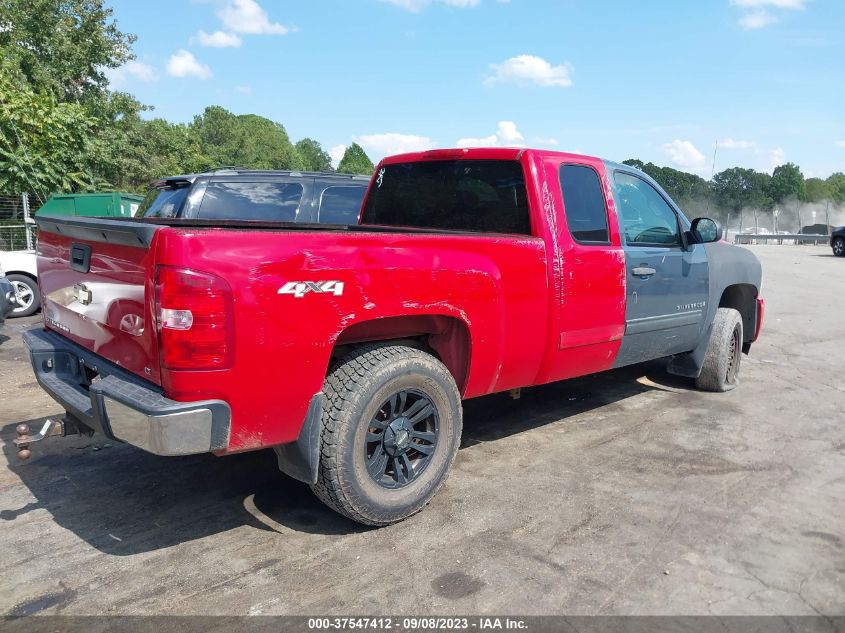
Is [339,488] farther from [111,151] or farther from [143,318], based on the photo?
[111,151]

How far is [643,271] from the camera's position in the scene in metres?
4.85

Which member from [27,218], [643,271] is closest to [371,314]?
[643,271]

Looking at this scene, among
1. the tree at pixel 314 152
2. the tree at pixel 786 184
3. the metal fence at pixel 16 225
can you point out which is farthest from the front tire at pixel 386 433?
the tree at pixel 314 152

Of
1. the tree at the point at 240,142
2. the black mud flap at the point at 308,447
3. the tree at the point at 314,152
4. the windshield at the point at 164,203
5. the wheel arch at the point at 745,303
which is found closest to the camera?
the black mud flap at the point at 308,447

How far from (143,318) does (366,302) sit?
964 millimetres

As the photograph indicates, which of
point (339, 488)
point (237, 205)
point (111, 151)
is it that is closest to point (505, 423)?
point (339, 488)

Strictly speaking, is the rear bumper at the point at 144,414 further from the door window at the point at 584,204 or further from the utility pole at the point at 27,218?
the utility pole at the point at 27,218

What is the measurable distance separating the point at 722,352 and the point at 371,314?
4054mm

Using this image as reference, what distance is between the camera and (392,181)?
17.0 ft

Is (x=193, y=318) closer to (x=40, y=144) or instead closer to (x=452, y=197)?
(x=452, y=197)

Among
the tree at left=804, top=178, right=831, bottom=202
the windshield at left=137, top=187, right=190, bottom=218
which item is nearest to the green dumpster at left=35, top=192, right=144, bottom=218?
the windshield at left=137, top=187, right=190, bottom=218

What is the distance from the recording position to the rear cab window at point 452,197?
4367 millimetres

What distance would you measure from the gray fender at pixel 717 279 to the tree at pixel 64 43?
27.1m

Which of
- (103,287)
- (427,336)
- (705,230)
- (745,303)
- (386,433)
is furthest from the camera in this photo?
(745,303)
